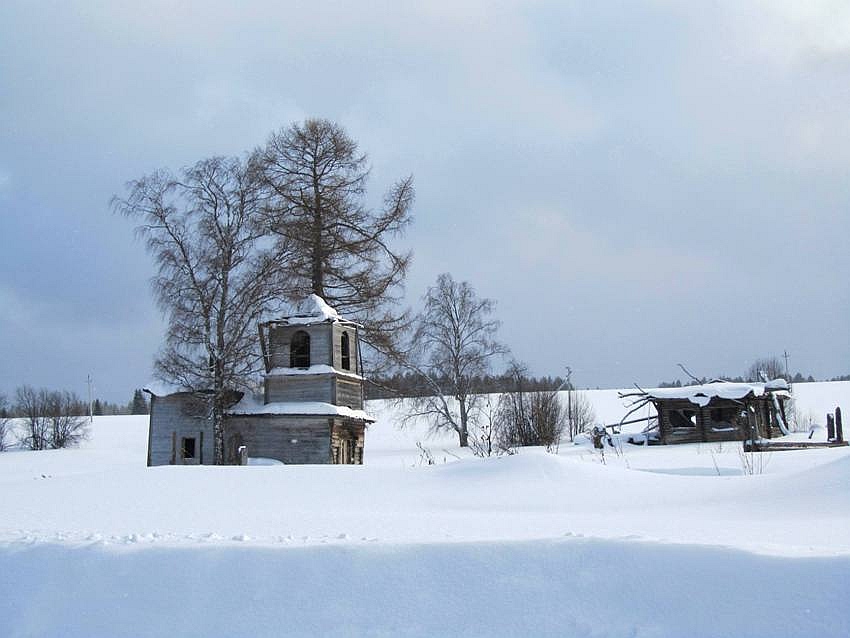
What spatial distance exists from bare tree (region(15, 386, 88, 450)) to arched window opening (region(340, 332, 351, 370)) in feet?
144

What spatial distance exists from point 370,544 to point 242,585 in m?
1.00

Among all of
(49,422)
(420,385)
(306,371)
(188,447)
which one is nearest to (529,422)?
(420,385)

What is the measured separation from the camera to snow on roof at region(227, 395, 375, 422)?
80.2ft

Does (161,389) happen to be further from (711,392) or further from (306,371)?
(711,392)

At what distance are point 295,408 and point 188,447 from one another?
Answer: 16.1ft

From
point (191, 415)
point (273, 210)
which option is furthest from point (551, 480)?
point (273, 210)

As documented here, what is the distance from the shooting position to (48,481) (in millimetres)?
13359

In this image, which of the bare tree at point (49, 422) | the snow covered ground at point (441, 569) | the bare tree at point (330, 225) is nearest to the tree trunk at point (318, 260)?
the bare tree at point (330, 225)

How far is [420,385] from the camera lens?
1596 inches

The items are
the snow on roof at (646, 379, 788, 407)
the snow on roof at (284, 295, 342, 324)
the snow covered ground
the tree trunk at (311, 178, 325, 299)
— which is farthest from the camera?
the snow on roof at (646, 379, 788, 407)

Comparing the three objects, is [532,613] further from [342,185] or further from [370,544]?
[342,185]

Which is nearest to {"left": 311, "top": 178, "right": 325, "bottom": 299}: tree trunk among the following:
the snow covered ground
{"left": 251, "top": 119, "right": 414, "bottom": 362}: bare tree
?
{"left": 251, "top": 119, "right": 414, "bottom": 362}: bare tree

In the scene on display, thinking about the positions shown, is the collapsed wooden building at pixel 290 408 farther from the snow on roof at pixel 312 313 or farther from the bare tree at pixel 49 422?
the bare tree at pixel 49 422

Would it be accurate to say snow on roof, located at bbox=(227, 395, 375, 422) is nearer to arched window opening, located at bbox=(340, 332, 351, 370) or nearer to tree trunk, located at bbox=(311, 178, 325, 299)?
arched window opening, located at bbox=(340, 332, 351, 370)
